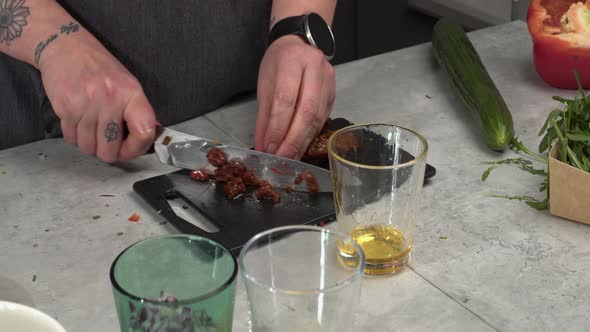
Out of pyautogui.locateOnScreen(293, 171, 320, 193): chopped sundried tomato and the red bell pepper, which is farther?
the red bell pepper

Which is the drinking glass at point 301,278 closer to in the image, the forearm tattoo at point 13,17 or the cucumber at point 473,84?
the cucumber at point 473,84

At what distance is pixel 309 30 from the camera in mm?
1532

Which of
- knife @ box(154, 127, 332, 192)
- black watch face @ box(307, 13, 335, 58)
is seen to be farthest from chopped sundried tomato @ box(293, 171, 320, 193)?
black watch face @ box(307, 13, 335, 58)

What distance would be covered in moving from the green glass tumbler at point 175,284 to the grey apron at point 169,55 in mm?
806

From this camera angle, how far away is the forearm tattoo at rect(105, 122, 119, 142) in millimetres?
1312

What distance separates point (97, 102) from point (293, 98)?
32 centimetres

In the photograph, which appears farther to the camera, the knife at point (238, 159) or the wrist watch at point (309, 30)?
the wrist watch at point (309, 30)

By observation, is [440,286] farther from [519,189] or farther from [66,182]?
[66,182]

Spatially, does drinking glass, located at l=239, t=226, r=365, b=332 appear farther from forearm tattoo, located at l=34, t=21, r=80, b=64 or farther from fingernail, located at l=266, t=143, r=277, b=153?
forearm tattoo, located at l=34, t=21, r=80, b=64

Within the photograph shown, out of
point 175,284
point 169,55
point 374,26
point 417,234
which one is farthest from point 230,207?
point 374,26

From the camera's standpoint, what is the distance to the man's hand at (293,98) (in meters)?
1.37

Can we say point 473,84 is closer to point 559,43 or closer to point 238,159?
point 559,43

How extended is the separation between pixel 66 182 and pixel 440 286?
65 centimetres

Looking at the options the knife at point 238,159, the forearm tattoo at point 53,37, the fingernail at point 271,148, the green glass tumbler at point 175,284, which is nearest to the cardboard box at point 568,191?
the knife at point 238,159
